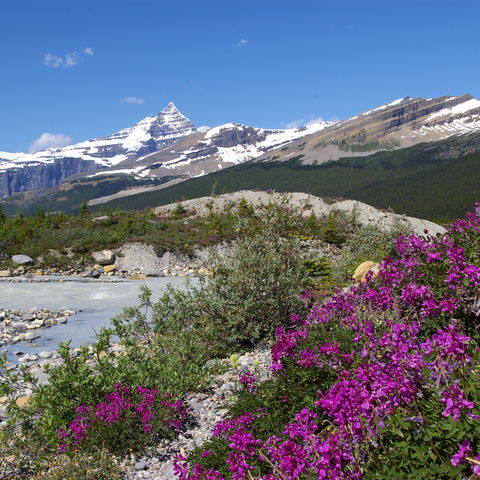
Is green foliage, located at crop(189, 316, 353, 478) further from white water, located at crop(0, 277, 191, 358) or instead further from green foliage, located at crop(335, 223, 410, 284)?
green foliage, located at crop(335, 223, 410, 284)

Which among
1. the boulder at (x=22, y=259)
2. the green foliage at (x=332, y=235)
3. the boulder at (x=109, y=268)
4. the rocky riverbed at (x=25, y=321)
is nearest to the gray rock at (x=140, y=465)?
the rocky riverbed at (x=25, y=321)

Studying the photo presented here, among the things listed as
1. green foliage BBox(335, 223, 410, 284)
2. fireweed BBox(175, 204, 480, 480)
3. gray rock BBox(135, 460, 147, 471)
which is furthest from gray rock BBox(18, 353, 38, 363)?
green foliage BBox(335, 223, 410, 284)

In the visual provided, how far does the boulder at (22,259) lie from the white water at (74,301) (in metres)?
4.71

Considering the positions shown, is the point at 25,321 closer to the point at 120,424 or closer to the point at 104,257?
the point at 120,424

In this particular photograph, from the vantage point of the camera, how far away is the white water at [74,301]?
1450cm

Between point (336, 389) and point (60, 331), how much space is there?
14731 mm

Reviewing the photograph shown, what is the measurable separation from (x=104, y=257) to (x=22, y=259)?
5874 mm

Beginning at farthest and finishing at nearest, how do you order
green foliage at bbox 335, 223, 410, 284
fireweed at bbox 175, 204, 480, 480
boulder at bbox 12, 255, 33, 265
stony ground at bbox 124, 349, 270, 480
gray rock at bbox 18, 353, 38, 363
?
1. boulder at bbox 12, 255, 33, 265
2. green foliage at bbox 335, 223, 410, 284
3. gray rock at bbox 18, 353, 38, 363
4. stony ground at bbox 124, 349, 270, 480
5. fireweed at bbox 175, 204, 480, 480

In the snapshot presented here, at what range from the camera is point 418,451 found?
284cm

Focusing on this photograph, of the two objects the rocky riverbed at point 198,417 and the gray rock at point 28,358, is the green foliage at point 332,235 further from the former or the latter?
the rocky riverbed at point 198,417

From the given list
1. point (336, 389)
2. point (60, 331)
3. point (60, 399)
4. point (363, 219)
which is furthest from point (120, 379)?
point (363, 219)

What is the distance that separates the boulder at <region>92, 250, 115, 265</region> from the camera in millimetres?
32575

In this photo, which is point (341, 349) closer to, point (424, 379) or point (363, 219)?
point (424, 379)

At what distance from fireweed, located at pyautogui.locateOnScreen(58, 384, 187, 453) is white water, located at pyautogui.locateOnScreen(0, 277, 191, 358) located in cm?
857
